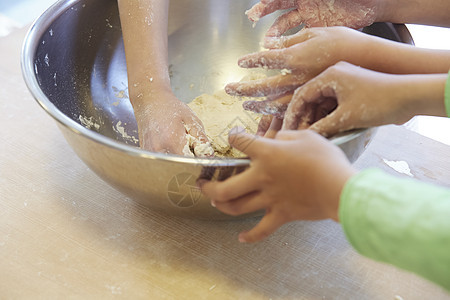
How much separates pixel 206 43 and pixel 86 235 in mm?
642

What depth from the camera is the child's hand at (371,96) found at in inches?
23.4

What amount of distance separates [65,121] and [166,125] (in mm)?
195

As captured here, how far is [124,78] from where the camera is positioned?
41.8 inches

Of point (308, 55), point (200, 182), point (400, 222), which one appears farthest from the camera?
point (308, 55)

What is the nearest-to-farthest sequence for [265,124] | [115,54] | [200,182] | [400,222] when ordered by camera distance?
[400,222]
[200,182]
[265,124]
[115,54]

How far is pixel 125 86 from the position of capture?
1054mm

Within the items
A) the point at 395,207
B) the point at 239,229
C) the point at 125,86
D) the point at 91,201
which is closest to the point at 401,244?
the point at 395,207

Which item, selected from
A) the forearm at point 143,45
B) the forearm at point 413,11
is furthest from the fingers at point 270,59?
the forearm at point 413,11

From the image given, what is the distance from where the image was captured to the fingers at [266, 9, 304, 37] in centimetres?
92

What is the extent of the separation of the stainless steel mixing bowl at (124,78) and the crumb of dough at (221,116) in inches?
3.5

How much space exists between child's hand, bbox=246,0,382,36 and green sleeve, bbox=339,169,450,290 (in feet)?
1.64

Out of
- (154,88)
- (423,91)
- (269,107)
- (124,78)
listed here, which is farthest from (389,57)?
(124,78)

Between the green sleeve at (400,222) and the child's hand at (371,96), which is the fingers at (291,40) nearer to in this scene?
the child's hand at (371,96)

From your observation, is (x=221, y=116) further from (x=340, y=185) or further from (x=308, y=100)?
(x=340, y=185)
